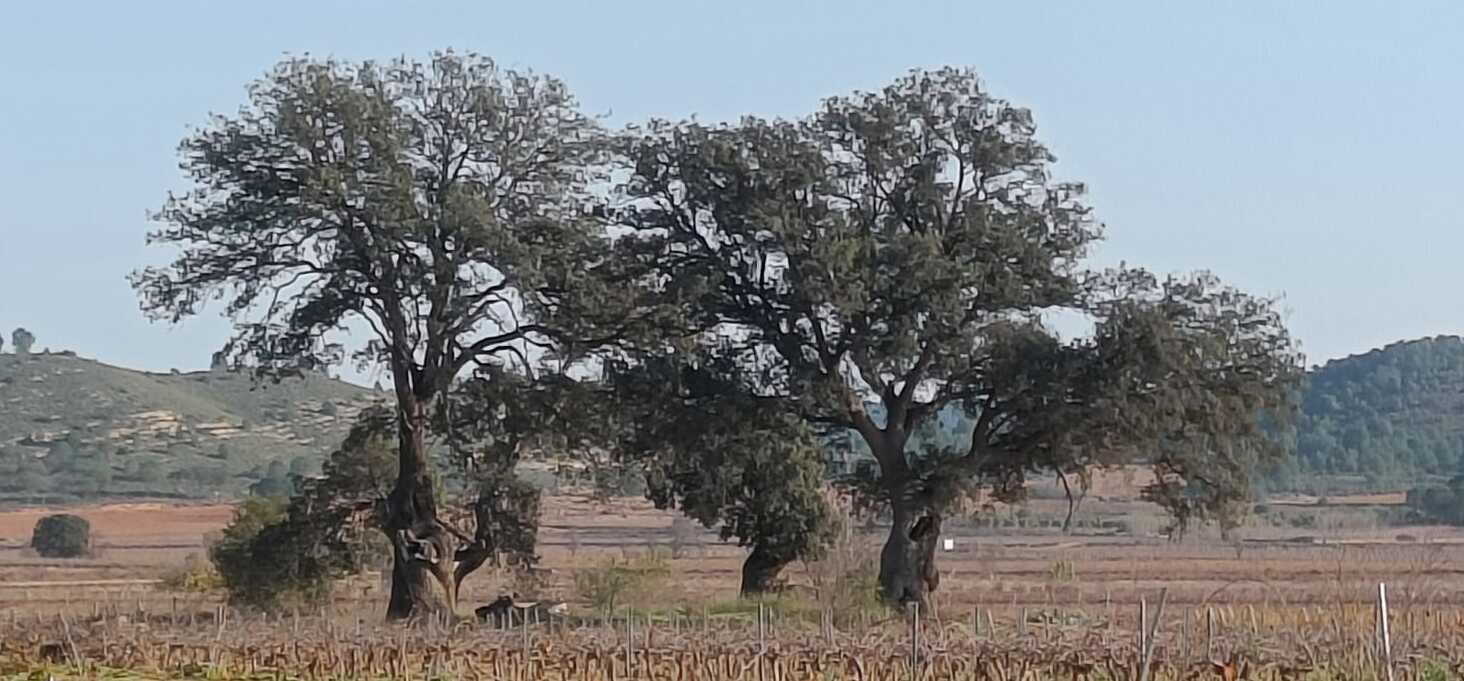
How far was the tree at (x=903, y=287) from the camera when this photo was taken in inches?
1699

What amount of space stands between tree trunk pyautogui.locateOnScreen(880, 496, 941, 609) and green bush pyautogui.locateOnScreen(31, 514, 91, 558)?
50.6m

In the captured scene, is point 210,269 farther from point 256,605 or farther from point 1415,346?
point 1415,346

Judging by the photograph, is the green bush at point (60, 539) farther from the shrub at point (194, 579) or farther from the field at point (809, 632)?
the shrub at point (194, 579)

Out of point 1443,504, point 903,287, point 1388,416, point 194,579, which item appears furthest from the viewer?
point 1388,416

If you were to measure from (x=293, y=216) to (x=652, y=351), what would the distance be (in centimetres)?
771

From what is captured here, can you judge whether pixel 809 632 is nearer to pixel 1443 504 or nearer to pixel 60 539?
pixel 60 539

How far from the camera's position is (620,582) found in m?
47.8

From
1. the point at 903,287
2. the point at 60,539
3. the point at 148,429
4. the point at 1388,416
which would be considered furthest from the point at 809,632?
the point at 1388,416

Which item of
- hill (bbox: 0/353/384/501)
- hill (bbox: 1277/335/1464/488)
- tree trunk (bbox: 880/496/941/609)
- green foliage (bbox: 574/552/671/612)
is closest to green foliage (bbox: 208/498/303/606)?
green foliage (bbox: 574/552/671/612)

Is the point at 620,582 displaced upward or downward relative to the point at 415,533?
downward

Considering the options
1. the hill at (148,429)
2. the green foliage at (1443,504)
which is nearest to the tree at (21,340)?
the hill at (148,429)

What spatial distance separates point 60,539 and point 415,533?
4770 centimetres

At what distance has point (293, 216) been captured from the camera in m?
41.6

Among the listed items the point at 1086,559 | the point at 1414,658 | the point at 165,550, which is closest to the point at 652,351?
the point at 1414,658
